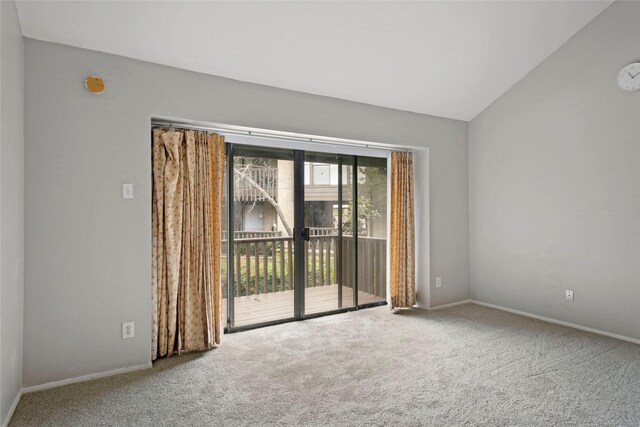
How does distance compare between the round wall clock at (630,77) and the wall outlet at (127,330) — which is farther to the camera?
the round wall clock at (630,77)

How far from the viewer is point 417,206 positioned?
14.8ft

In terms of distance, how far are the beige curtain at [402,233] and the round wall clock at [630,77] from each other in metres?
2.04

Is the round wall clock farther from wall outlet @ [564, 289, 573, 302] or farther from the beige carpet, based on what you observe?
the beige carpet

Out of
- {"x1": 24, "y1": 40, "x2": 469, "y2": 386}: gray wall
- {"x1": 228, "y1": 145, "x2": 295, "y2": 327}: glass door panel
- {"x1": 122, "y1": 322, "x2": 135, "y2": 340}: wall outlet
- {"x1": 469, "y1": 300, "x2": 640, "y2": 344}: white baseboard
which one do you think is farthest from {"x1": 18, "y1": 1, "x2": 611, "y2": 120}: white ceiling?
{"x1": 469, "y1": 300, "x2": 640, "y2": 344}: white baseboard

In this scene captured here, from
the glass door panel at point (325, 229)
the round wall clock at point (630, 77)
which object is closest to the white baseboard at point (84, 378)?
the glass door panel at point (325, 229)

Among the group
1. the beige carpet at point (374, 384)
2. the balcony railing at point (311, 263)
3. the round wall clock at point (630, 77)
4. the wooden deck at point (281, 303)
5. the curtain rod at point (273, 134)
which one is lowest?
the beige carpet at point (374, 384)

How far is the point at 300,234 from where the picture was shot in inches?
153

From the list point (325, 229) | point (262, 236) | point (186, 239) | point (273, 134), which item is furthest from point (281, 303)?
point (273, 134)

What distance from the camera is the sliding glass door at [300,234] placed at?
3.63 m

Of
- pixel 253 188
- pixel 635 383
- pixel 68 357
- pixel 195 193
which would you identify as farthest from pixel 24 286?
pixel 635 383

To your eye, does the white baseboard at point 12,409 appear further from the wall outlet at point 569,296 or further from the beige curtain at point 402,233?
the wall outlet at point 569,296

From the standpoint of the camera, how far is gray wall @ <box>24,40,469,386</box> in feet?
8.07

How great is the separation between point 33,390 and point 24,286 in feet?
2.23

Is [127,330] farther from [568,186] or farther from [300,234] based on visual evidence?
[568,186]
